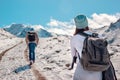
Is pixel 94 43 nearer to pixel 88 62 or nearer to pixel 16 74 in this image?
pixel 88 62

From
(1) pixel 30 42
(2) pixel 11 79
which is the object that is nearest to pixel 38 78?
(2) pixel 11 79

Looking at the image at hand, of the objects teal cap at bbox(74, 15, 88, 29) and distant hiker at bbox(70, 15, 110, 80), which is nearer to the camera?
distant hiker at bbox(70, 15, 110, 80)

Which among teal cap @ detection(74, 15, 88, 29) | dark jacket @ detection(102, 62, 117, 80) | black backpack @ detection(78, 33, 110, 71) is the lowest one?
dark jacket @ detection(102, 62, 117, 80)

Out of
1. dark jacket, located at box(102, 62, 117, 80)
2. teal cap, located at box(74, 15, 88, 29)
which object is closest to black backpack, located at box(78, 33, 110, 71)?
dark jacket, located at box(102, 62, 117, 80)

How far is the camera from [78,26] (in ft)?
25.0

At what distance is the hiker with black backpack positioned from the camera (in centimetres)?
700

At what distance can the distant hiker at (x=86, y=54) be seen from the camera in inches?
276

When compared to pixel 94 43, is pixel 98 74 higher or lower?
lower

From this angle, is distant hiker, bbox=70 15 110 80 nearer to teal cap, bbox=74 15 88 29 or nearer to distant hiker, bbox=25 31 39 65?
teal cap, bbox=74 15 88 29

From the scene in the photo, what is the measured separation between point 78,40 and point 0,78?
10.2m

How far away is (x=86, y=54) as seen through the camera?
717 cm

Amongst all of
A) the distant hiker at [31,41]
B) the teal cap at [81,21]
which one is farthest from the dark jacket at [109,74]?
the distant hiker at [31,41]

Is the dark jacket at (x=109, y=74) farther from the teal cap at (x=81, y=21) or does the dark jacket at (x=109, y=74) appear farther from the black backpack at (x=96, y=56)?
the teal cap at (x=81, y=21)

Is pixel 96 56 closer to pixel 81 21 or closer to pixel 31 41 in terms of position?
pixel 81 21
